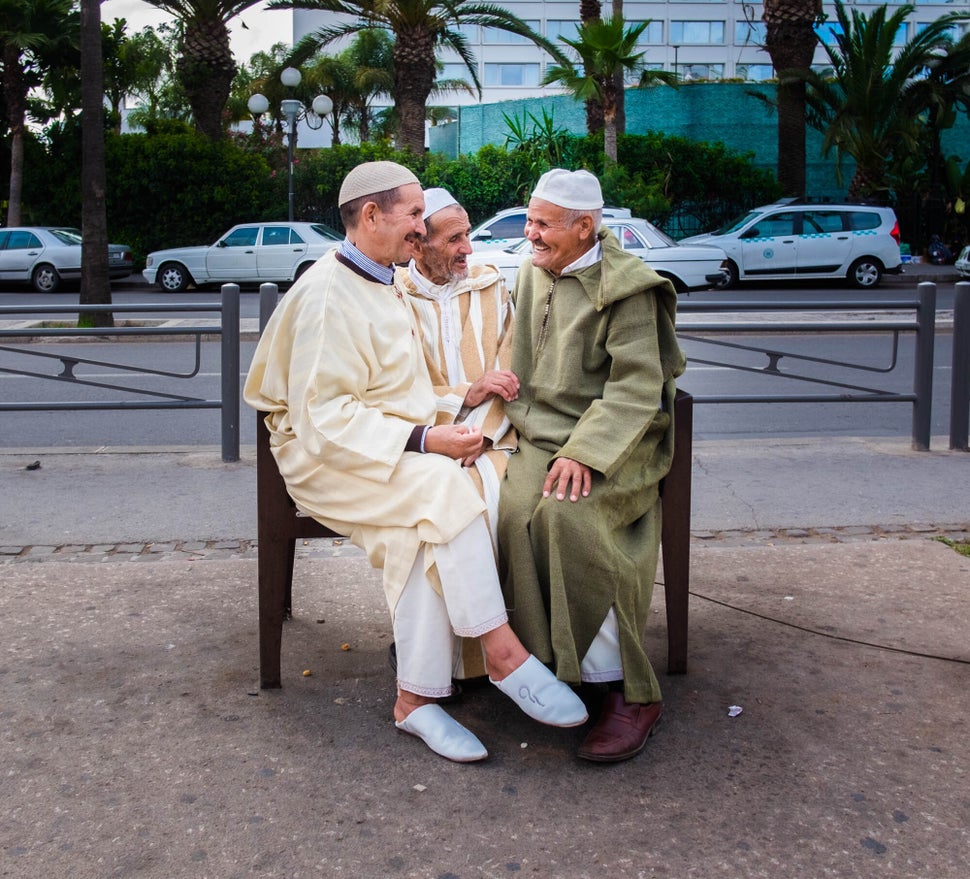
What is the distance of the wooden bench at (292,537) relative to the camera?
147 inches

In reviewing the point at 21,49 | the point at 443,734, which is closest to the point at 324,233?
the point at 21,49

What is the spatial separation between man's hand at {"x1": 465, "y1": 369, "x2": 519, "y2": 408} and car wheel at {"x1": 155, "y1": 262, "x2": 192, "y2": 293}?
73.7 feet

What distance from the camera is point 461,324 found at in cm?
401

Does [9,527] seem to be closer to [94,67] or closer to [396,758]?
[396,758]

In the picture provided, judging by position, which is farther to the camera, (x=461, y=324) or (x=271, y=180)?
(x=271, y=180)

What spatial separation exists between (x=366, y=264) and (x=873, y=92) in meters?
27.2

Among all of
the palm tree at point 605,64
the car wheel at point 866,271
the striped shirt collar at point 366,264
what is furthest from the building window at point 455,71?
the striped shirt collar at point 366,264

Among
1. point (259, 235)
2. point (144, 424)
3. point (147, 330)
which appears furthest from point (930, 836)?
point (259, 235)

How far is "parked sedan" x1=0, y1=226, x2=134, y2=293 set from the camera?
25328 mm

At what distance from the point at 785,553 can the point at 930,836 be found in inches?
94.4

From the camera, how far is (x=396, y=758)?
11.0 ft

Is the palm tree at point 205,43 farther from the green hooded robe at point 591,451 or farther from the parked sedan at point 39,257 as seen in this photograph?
the green hooded robe at point 591,451

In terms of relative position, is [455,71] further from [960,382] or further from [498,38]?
[960,382]

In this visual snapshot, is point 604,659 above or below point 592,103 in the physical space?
below
